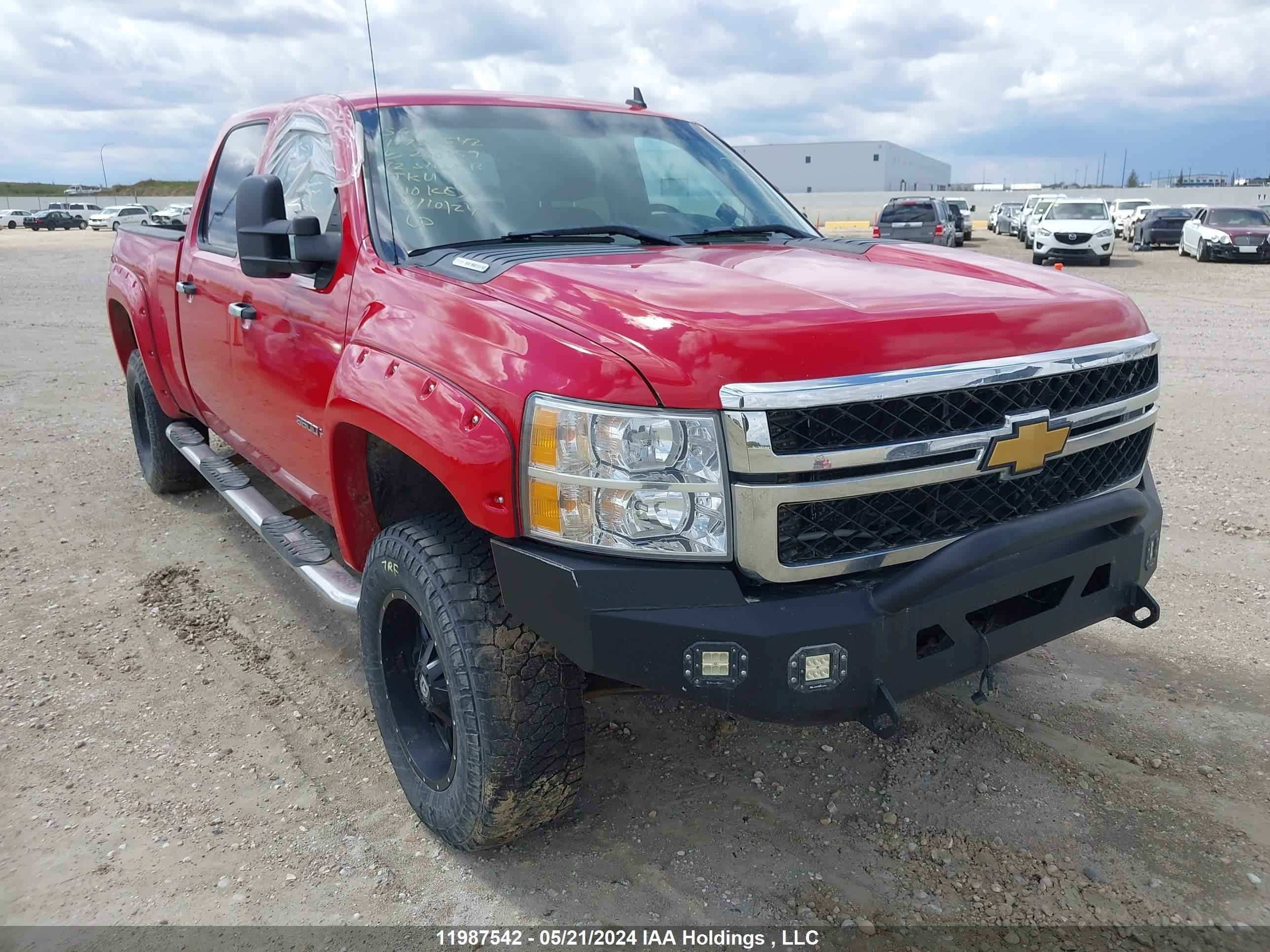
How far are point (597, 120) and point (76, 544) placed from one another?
3521mm

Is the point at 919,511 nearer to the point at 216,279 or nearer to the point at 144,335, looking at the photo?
the point at 216,279

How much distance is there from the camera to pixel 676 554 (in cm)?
208

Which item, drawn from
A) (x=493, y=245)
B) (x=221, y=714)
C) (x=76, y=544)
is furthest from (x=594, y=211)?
(x=76, y=544)

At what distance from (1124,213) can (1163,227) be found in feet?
33.4

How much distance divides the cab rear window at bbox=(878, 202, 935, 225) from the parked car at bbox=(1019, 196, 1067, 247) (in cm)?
356

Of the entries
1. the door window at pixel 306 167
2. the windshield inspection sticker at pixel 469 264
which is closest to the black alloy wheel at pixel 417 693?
the windshield inspection sticker at pixel 469 264

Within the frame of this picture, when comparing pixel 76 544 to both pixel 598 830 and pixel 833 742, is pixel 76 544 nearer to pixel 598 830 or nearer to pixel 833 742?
pixel 598 830

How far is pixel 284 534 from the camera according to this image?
3.57 m

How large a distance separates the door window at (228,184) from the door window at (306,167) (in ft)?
0.99

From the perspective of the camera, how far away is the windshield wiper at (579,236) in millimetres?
2941

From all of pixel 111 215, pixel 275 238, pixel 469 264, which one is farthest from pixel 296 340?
pixel 111 215

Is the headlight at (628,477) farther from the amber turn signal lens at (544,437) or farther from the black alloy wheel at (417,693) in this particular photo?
the black alloy wheel at (417,693)

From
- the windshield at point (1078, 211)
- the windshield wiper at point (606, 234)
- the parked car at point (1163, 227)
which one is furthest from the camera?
the parked car at point (1163, 227)

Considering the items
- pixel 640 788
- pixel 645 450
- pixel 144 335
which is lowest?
pixel 640 788
